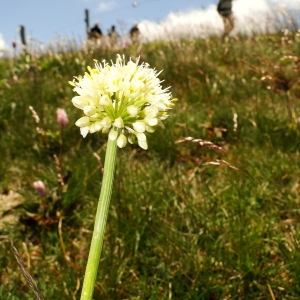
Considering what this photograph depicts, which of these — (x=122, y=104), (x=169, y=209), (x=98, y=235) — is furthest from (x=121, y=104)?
(x=169, y=209)

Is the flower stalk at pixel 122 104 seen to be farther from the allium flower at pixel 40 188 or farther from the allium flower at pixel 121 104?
the allium flower at pixel 40 188

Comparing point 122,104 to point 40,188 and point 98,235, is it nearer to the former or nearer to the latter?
point 98,235

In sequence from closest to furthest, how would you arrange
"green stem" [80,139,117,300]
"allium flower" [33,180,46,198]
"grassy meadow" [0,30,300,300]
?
"green stem" [80,139,117,300]
"grassy meadow" [0,30,300,300]
"allium flower" [33,180,46,198]

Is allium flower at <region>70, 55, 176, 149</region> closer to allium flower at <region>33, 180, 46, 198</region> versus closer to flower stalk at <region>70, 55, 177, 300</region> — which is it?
flower stalk at <region>70, 55, 177, 300</region>

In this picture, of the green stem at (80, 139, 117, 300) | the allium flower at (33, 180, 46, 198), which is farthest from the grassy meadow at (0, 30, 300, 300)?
the green stem at (80, 139, 117, 300)

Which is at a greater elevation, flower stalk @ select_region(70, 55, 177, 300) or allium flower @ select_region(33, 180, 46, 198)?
flower stalk @ select_region(70, 55, 177, 300)

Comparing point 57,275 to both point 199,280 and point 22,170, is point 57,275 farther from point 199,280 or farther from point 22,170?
point 22,170
